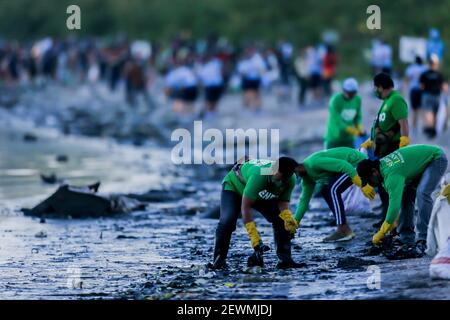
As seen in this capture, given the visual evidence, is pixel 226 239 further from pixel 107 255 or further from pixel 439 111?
pixel 439 111

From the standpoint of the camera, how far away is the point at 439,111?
1010 inches

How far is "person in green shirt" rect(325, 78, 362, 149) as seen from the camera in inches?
708

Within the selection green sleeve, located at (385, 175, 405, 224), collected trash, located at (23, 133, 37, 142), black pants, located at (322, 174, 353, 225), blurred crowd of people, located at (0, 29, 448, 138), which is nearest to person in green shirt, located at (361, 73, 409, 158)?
black pants, located at (322, 174, 353, 225)

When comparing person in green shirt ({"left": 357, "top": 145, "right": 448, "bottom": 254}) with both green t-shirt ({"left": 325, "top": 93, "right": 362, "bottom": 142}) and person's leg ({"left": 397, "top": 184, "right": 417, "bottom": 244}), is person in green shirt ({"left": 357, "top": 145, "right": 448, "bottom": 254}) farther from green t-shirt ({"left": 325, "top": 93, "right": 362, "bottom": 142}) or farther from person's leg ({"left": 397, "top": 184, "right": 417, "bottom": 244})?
green t-shirt ({"left": 325, "top": 93, "right": 362, "bottom": 142})

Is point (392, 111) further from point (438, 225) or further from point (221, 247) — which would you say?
point (221, 247)

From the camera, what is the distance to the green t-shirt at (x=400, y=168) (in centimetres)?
1350

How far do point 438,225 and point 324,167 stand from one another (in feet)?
4.90

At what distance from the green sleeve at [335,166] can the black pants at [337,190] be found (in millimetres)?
495

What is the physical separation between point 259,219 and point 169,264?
14.5 ft

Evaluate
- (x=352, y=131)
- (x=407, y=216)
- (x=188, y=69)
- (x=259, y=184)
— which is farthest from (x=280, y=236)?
(x=188, y=69)

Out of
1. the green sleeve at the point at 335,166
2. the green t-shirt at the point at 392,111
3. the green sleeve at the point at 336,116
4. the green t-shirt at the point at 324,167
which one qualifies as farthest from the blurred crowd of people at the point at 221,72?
the green sleeve at the point at 335,166

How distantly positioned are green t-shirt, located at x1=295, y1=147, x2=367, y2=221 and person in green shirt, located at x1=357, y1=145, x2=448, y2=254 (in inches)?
21.1

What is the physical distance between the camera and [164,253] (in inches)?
619

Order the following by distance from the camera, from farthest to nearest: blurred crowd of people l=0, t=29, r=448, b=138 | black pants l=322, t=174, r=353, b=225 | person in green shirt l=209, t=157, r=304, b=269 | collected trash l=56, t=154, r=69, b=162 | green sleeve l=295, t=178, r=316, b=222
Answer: collected trash l=56, t=154, r=69, b=162 → blurred crowd of people l=0, t=29, r=448, b=138 → black pants l=322, t=174, r=353, b=225 → green sleeve l=295, t=178, r=316, b=222 → person in green shirt l=209, t=157, r=304, b=269
